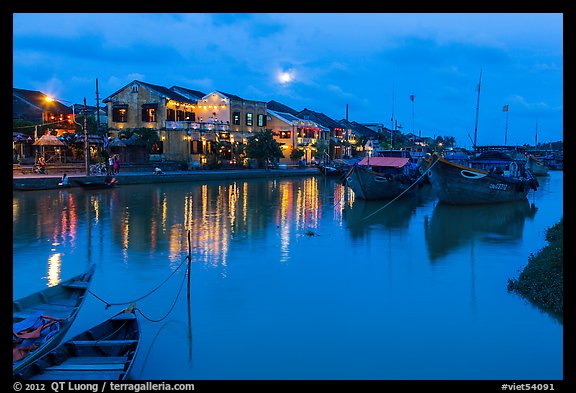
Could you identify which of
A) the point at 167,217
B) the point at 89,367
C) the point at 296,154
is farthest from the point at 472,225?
the point at 296,154

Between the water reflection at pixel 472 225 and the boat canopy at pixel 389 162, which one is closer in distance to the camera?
the water reflection at pixel 472 225

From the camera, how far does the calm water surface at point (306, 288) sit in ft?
28.2

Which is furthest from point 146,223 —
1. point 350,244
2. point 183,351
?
point 183,351

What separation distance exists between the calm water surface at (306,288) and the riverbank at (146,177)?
8167 mm

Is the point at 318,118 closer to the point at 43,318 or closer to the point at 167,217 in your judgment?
the point at 167,217

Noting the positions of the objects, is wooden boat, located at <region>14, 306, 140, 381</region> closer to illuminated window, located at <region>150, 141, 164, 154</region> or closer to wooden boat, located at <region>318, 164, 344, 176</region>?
illuminated window, located at <region>150, 141, 164, 154</region>

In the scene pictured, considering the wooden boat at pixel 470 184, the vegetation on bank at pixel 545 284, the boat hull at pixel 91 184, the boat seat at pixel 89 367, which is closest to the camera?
the boat seat at pixel 89 367

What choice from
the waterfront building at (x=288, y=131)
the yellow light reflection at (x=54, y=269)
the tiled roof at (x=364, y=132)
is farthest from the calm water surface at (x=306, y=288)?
the tiled roof at (x=364, y=132)

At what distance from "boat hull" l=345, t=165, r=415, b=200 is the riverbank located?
56.3ft

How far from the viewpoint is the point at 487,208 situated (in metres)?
28.9

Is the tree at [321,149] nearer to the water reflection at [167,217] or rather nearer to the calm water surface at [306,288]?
the water reflection at [167,217]

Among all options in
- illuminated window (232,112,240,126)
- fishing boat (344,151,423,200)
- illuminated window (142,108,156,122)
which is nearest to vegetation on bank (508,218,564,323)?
fishing boat (344,151,423,200)

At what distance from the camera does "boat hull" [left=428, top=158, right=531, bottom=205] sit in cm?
2736
